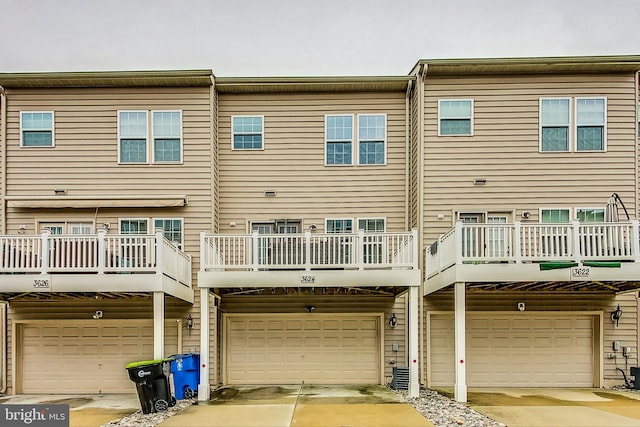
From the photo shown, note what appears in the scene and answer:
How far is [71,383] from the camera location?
13.7 metres


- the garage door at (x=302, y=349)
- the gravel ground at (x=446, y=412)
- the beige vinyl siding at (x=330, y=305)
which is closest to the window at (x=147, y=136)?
the beige vinyl siding at (x=330, y=305)

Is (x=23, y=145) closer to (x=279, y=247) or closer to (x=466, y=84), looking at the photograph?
(x=279, y=247)

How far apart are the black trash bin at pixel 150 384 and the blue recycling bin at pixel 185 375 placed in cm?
83

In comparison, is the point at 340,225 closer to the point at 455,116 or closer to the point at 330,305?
the point at 330,305

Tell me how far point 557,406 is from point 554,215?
4.71m

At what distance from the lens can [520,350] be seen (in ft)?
45.1

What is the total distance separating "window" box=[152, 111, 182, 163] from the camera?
14.0 m

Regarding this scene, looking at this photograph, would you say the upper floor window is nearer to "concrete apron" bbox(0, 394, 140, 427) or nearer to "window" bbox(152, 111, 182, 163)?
"window" bbox(152, 111, 182, 163)

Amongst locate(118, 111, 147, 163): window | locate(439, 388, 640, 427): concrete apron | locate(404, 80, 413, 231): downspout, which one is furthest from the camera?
locate(404, 80, 413, 231): downspout

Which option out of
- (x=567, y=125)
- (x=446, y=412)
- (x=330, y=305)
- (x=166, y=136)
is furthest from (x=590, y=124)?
(x=166, y=136)

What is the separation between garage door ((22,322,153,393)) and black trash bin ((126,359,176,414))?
9.97ft

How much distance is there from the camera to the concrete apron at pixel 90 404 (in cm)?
1034

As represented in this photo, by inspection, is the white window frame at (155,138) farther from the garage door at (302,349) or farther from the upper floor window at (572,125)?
the upper floor window at (572,125)

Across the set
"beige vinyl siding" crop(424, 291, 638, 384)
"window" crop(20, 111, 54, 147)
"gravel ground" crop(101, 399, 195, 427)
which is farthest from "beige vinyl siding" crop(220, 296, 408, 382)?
"window" crop(20, 111, 54, 147)
